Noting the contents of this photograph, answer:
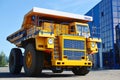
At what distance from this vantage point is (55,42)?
48.6 feet

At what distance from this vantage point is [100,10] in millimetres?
47375

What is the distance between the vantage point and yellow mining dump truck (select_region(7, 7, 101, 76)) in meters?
14.4

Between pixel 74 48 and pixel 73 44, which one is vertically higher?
pixel 73 44

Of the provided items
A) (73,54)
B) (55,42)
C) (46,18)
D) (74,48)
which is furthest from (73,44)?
(46,18)

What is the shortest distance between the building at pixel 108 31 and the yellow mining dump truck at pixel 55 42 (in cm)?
2622

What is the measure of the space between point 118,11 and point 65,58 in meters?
30.6

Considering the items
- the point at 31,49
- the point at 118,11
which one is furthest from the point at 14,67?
the point at 118,11

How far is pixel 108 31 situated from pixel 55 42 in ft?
98.5

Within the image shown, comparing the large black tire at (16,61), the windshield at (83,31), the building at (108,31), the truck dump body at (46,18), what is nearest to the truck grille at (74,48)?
the windshield at (83,31)

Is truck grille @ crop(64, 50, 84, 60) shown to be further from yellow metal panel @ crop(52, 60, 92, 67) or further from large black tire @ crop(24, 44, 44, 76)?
large black tire @ crop(24, 44, 44, 76)

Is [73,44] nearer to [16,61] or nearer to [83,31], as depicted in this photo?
[83,31]

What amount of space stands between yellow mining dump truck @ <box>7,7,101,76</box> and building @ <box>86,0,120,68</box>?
1032 inches

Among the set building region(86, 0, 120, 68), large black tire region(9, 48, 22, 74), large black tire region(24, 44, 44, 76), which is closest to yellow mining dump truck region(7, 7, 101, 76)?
large black tire region(24, 44, 44, 76)

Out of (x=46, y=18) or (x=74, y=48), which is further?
(x=46, y=18)
